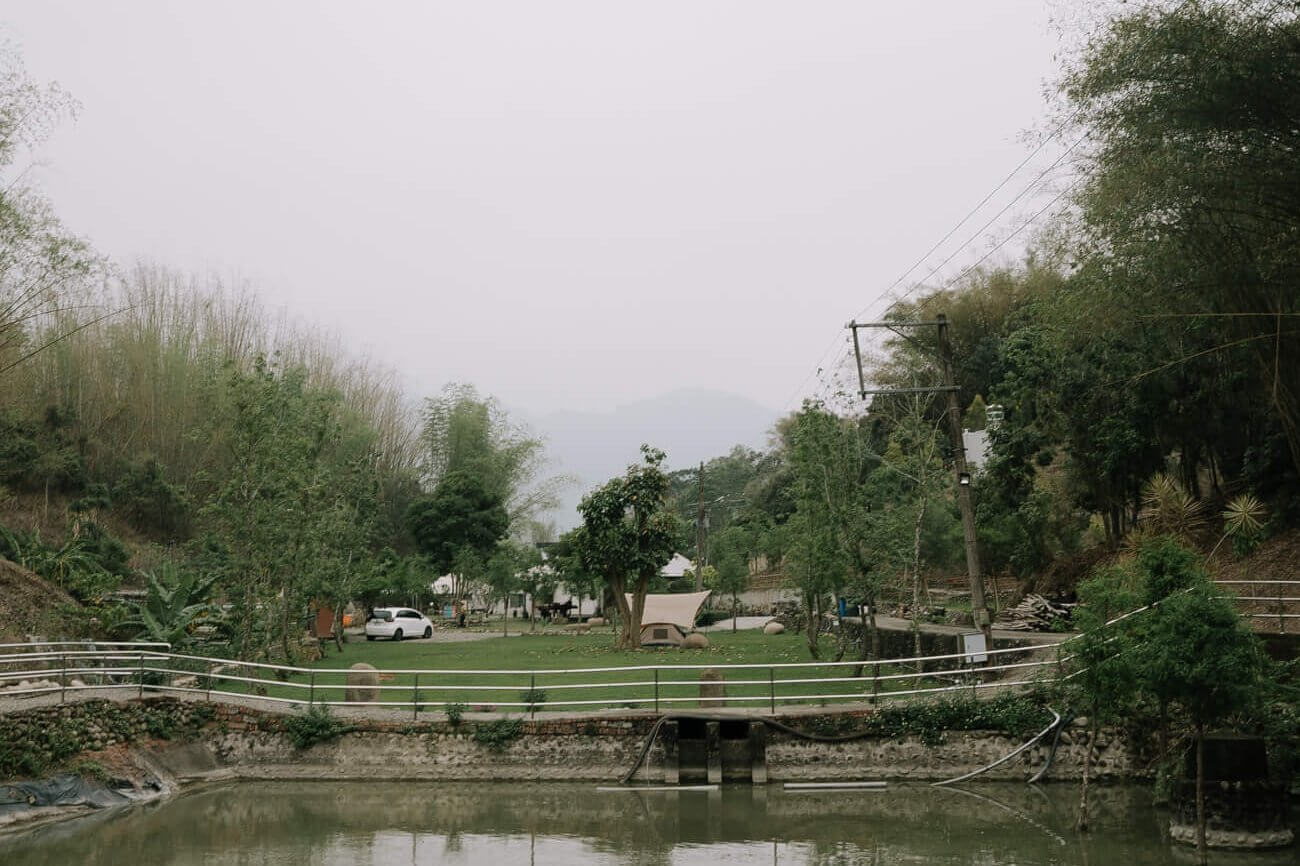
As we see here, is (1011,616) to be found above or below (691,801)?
above

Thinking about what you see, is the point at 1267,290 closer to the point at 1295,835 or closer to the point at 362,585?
the point at 1295,835

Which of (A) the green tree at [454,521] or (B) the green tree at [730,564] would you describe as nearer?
(B) the green tree at [730,564]

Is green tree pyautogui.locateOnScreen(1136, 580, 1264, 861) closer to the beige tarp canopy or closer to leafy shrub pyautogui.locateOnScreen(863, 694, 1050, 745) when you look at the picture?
leafy shrub pyautogui.locateOnScreen(863, 694, 1050, 745)

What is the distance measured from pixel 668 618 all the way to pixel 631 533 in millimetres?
4574

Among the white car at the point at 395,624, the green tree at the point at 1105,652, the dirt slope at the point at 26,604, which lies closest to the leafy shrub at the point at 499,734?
the green tree at the point at 1105,652

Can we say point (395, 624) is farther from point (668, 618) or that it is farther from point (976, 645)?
point (976, 645)

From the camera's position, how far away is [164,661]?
20266 millimetres

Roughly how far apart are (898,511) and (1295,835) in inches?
521

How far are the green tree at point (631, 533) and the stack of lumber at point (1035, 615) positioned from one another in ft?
31.6

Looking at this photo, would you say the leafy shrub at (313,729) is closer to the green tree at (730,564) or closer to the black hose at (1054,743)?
the black hose at (1054,743)

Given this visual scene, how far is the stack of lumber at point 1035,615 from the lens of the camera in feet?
80.0

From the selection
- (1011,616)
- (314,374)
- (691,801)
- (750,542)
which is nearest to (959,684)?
(691,801)

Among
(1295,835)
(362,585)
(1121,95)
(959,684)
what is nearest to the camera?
(1295,835)

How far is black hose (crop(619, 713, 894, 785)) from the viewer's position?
695 inches
